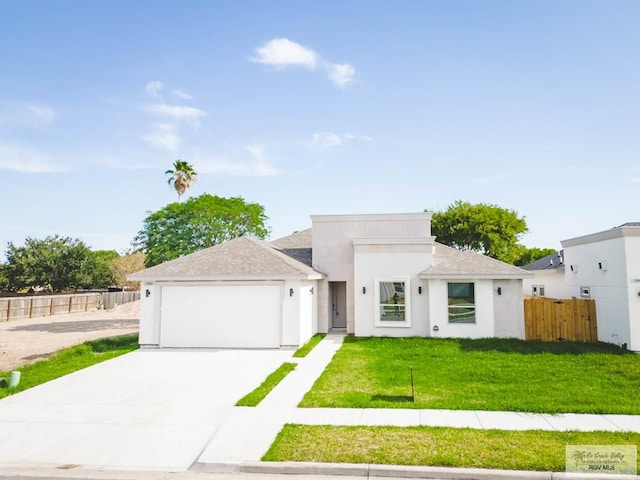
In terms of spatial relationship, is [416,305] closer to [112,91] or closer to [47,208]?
[112,91]

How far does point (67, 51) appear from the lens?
13.2 meters

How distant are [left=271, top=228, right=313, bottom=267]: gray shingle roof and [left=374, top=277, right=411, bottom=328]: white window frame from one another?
3.65 meters

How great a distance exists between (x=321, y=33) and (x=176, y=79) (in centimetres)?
556

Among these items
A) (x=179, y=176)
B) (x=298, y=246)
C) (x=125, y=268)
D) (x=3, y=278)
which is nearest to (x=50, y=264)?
(x=3, y=278)

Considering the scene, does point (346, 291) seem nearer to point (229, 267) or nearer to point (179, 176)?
point (229, 267)

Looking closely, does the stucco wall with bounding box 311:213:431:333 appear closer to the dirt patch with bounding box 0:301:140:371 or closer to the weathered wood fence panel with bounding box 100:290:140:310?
the dirt patch with bounding box 0:301:140:371

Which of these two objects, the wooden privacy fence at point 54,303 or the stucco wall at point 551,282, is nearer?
the stucco wall at point 551,282

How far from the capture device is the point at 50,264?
3684 cm

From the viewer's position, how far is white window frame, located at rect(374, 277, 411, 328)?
16209mm

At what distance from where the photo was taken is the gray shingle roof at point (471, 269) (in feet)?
49.8

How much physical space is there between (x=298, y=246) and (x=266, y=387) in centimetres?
1226

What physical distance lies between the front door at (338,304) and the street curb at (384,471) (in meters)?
14.0

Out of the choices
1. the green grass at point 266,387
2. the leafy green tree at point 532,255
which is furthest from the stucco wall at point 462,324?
the leafy green tree at point 532,255

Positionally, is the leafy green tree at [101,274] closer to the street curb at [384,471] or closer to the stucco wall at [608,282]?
the street curb at [384,471]
